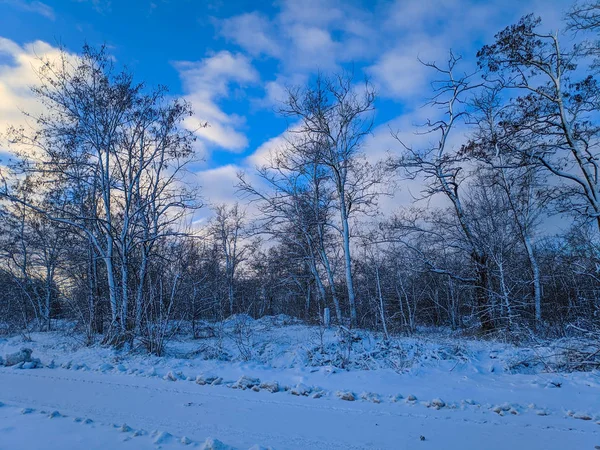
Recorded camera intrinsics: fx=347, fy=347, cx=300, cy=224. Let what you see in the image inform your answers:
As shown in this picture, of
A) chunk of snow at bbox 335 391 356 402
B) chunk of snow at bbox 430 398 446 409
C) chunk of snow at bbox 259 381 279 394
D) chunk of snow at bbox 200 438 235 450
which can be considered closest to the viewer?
chunk of snow at bbox 200 438 235 450

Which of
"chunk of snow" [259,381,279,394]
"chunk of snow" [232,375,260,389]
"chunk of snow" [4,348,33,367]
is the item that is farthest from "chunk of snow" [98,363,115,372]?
"chunk of snow" [259,381,279,394]

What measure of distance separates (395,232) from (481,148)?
5.13 m

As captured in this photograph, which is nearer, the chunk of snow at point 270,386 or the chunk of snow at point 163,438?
the chunk of snow at point 163,438

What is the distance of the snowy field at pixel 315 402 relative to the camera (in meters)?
3.49

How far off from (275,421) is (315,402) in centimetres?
102

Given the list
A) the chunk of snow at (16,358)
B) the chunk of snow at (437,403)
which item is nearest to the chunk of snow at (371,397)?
the chunk of snow at (437,403)

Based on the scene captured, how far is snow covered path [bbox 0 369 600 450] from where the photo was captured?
11.3ft

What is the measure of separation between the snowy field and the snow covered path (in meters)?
0.02

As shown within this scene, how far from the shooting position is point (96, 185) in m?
12.8

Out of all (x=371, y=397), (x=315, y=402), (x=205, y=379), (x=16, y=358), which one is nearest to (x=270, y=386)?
(x=315, y=402)

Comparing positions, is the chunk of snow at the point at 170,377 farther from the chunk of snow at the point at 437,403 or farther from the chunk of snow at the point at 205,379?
the chunk of snow at the point at 437,403

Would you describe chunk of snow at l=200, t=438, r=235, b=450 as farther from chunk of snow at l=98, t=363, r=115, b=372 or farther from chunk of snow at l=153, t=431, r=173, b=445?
chunk of snow at l=98, t=363, r=115, b=372

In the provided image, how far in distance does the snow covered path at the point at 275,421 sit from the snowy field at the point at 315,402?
0.05 ft

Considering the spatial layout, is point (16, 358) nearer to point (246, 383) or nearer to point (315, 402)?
point (246, 383)
